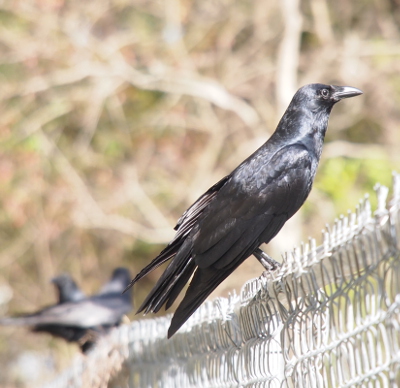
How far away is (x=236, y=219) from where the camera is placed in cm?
316

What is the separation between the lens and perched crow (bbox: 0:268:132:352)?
6621mm

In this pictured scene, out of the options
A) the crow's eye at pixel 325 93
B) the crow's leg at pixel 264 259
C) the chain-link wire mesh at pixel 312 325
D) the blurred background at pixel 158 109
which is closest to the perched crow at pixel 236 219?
the crow's leg at pixel 264 259

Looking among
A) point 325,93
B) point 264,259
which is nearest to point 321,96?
point 325,93

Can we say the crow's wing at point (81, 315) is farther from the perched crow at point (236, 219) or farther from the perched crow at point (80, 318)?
the perched crow at point (236, 219)

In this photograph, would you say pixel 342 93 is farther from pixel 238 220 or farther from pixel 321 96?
pixel 238 220

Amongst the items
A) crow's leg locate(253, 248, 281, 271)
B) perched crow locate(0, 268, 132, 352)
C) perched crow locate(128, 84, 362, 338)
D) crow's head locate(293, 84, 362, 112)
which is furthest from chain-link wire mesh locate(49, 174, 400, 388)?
perched crow locate(0, 268, 132, 352)

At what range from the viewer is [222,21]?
378 inches

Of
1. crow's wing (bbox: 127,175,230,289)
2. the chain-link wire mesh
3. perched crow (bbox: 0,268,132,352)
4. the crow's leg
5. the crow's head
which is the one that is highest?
the crow's head

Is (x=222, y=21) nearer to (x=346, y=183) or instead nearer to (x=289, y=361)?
(x=346, y=183)

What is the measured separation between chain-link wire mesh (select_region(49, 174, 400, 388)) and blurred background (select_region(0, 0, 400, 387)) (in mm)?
5813

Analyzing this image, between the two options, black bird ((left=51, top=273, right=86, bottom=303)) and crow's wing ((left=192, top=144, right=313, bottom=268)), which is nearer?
crow's wing ((left=192, top=144, right=313, bottom=268))

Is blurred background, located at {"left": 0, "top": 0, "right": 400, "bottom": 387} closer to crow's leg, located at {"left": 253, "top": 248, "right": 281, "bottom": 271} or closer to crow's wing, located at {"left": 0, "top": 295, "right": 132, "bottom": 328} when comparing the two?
crow's wing, located at {"left": 0, "top": 295, "right": 132, "bottom": 328}

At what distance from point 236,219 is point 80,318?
3.92 metres

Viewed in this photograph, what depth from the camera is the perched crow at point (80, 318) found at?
6.62 m
